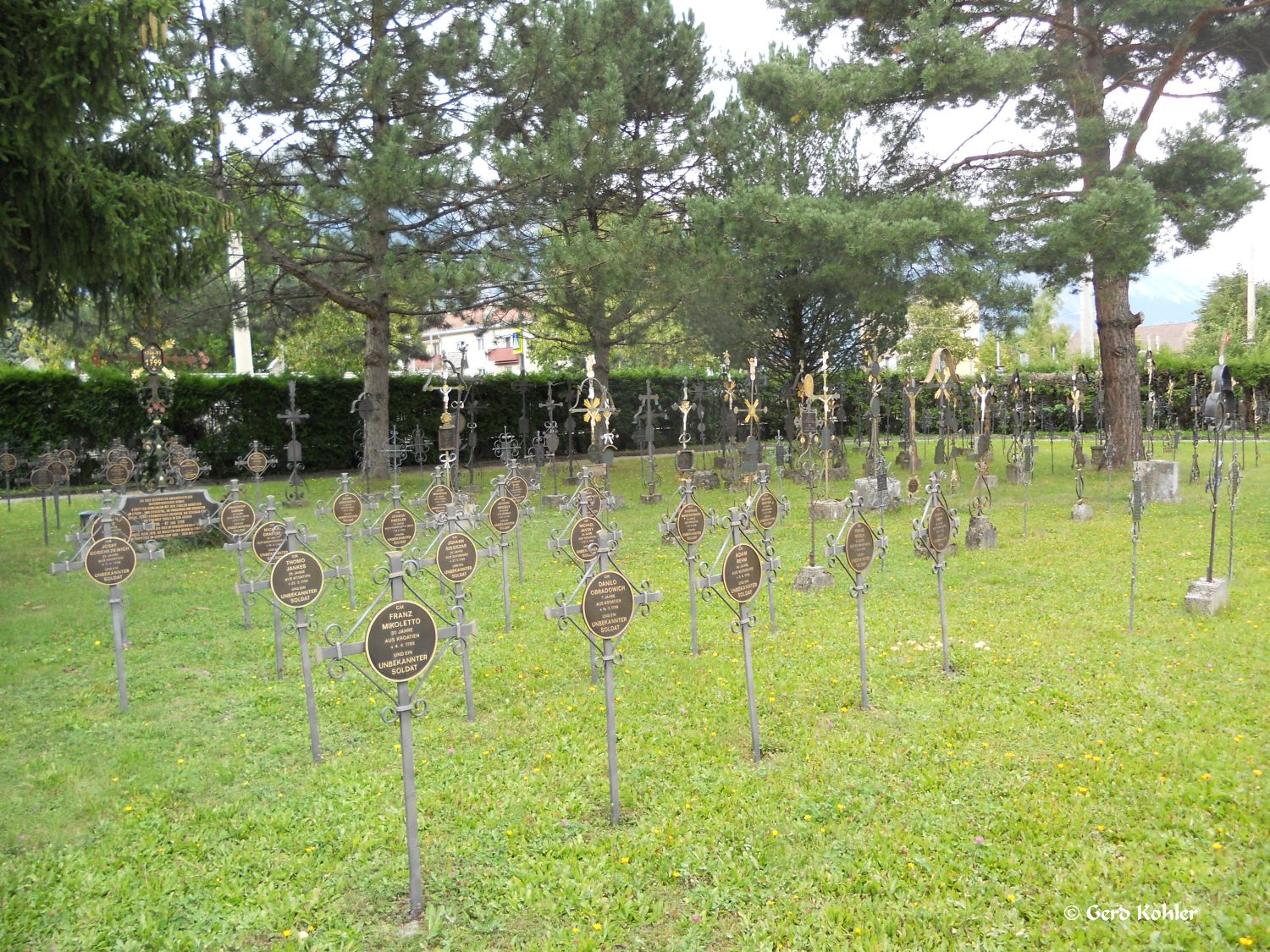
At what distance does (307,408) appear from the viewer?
21.4 m

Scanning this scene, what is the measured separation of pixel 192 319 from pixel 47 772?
14.7 metres

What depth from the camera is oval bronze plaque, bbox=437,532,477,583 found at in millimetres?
6570

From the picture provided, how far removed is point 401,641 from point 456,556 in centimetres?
290

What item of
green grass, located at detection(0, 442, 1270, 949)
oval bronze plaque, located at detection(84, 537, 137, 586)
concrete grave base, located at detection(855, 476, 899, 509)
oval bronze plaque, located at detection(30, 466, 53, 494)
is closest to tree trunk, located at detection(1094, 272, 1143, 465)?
concrete grave base, located at detection(855, 476, 899, 509)

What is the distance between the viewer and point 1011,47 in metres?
12.8

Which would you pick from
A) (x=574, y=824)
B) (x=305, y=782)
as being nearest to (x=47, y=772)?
(x=305, y=782)

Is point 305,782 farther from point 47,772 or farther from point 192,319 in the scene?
point 192,319

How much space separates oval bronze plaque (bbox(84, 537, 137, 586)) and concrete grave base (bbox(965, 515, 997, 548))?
29.5 feet

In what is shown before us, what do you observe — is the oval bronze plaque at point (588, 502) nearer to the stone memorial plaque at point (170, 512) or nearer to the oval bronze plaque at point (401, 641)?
the oval bronze plaque at point (401, 641)

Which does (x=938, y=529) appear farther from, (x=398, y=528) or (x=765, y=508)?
(x=398, y=528)

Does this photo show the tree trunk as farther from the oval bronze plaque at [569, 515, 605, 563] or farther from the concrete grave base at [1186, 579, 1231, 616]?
the oval bronze plaque at [569, 515, 605, 563]

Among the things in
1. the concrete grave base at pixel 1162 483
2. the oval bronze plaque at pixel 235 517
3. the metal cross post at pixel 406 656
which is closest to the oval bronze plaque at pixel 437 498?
the oval bronze plaque at pixel 235 517

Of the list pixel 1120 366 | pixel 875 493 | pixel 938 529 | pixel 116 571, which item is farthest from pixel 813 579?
pixel 1120 366

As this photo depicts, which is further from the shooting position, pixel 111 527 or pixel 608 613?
pixel 111 527
